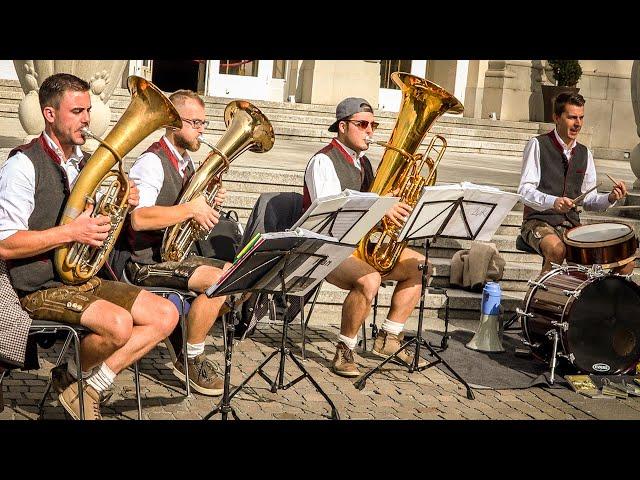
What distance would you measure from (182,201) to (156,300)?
2.28 feet

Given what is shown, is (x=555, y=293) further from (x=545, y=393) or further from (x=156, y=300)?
(x=156, y=300)

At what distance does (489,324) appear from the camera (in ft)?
22.8

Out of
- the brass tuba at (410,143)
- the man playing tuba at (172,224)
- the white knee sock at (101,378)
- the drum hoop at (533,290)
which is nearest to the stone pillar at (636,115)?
the drum hoop at (533,290)

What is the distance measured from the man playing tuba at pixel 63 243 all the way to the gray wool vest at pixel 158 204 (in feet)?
2.23

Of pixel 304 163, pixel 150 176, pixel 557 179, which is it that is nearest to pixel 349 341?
pixel 150 176

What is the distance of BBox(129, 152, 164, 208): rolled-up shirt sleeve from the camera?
17.7 ft

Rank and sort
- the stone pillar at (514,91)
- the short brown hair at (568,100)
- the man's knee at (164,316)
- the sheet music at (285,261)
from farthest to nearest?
the stone pillar at (514,91) → the short brown hair at (568,100) → the man's knee at (164,316) → the sheet music at (285,261)

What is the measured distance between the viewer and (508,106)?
655 inches

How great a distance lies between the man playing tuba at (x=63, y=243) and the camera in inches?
176

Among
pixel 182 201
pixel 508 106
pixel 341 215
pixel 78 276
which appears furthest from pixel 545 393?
pixel 508 106

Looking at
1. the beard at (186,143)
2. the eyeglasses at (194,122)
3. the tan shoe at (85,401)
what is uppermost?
the eyeglasses at (194,122)

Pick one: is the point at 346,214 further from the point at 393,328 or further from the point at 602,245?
the point at 602,245

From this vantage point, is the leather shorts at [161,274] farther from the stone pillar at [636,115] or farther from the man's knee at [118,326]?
the stone pillar at [636,115]
